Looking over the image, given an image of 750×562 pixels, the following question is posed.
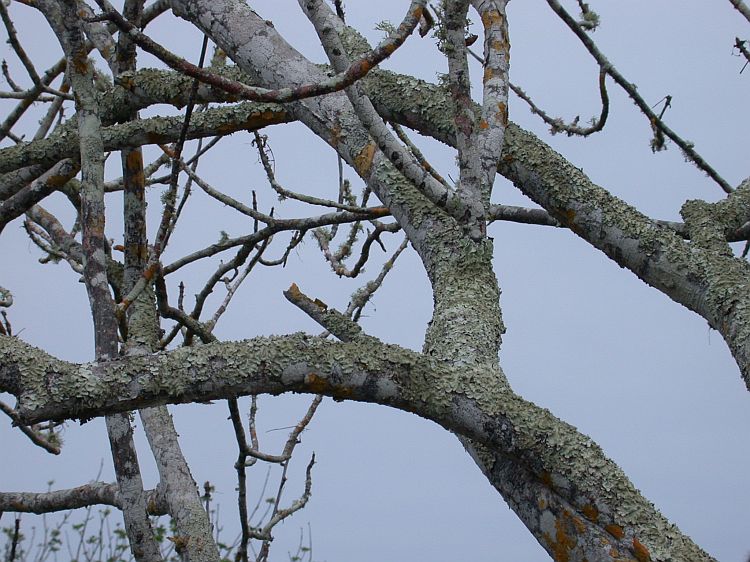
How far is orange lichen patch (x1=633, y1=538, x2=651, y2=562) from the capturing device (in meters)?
1.86

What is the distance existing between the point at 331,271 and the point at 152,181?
1122 millimetres

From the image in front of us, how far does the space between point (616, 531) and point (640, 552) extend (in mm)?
62

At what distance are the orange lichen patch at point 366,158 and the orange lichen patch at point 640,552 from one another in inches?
52.7

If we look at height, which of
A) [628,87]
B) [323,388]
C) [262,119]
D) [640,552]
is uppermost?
[628,87]

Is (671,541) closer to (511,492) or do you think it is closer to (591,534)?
(591,534)

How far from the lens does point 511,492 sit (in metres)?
2.08

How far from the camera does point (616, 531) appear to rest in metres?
1.89

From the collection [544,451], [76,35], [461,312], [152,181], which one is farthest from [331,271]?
[544,451]

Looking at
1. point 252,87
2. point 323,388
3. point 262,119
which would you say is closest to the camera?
point 252,87

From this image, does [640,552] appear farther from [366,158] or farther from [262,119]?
[262,119]

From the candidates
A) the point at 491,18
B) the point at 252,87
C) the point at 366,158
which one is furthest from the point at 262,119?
the point at 252,87

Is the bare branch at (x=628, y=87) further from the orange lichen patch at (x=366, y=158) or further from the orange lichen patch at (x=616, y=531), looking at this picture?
the orange lichen patch at (x=616, y=531)

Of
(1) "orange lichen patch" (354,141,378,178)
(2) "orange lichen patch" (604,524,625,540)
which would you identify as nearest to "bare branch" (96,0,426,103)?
(1) "orange lichen patch" (354,141,378,178)

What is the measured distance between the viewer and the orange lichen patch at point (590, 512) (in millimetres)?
1921
